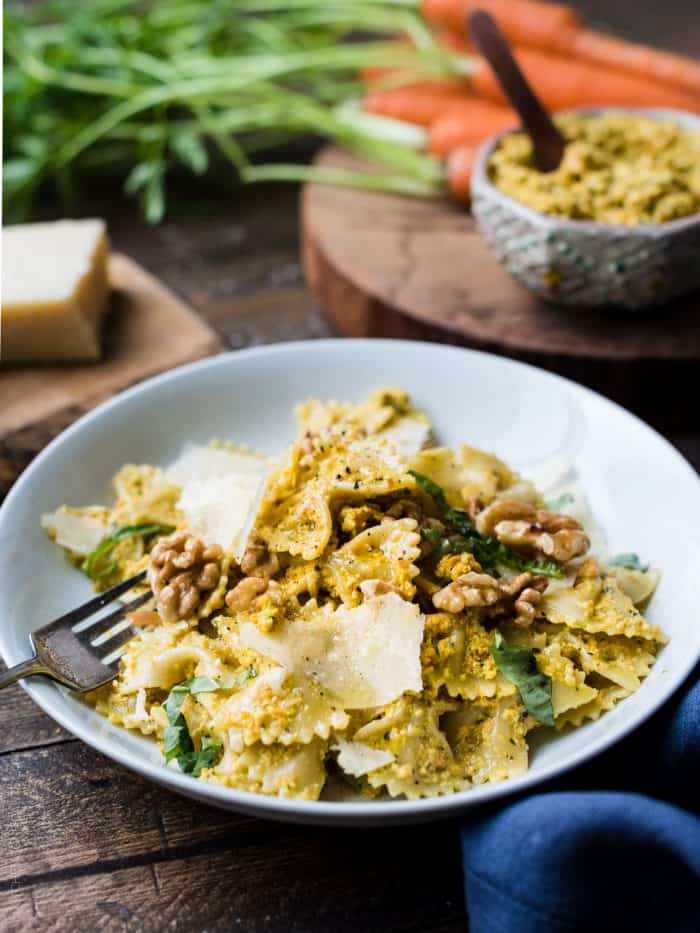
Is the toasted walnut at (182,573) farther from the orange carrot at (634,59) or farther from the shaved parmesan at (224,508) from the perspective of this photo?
the orange carrot at (634,59)

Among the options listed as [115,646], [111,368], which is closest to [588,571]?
[115,646]

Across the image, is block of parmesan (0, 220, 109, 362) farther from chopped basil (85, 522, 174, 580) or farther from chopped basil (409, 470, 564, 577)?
chopped basil (409, 470, 564, 577)

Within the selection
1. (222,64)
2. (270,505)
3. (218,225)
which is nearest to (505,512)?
(270,505)

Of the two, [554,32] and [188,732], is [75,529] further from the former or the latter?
[554,32]

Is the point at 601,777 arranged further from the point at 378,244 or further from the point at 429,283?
the point at 378,244

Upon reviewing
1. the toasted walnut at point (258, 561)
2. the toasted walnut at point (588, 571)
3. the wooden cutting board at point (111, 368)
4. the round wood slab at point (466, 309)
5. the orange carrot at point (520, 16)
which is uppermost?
the orange carrot at point (520, 16)

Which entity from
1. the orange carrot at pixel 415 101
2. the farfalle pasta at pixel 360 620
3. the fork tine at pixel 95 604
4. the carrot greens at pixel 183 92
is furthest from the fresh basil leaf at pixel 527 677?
the orange carrot at pixel 415 101

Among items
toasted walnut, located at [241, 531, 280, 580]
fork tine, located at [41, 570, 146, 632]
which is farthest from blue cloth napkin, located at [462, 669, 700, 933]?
fork tine, located at [41, 570, 146, 632]
